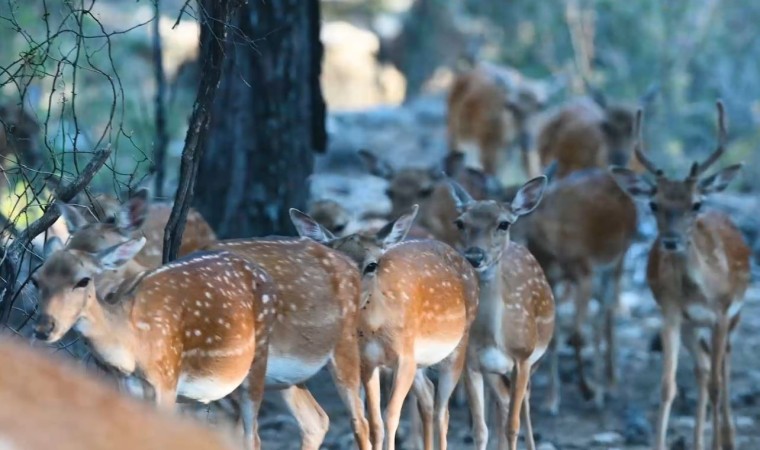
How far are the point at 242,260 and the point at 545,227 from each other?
14.5 feet

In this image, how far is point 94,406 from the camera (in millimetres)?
2975

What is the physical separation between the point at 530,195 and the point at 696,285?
4.35 ft

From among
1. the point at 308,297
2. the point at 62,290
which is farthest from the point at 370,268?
the point at 62,290

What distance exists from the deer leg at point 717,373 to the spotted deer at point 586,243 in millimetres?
1630

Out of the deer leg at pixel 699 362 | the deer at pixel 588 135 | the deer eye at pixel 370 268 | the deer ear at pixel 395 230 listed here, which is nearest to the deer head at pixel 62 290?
the deer eye at pixel 370 268

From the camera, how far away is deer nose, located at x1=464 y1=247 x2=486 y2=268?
847cm

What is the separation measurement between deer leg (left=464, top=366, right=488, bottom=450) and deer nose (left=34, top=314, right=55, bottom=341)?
114 inches

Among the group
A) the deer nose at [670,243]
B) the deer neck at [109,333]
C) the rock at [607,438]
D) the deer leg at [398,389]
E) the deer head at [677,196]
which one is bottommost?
the rock at [607,438]

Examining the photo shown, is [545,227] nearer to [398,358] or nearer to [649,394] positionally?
[649,394]

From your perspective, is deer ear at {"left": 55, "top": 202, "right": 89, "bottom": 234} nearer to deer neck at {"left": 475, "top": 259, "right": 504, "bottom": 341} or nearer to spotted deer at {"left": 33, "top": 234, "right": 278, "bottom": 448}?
spotted deer at {"left": 33, "top": 234, "right": 278, "bottom": 448}

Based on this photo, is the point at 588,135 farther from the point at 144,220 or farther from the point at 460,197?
the point at 144,220

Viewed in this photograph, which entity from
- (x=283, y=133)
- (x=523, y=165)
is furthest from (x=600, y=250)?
(x=523, y=165)

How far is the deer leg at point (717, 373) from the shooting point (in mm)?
9578

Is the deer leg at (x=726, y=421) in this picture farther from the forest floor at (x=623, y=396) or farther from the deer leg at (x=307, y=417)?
the deer leg at (x=307, y=417)
